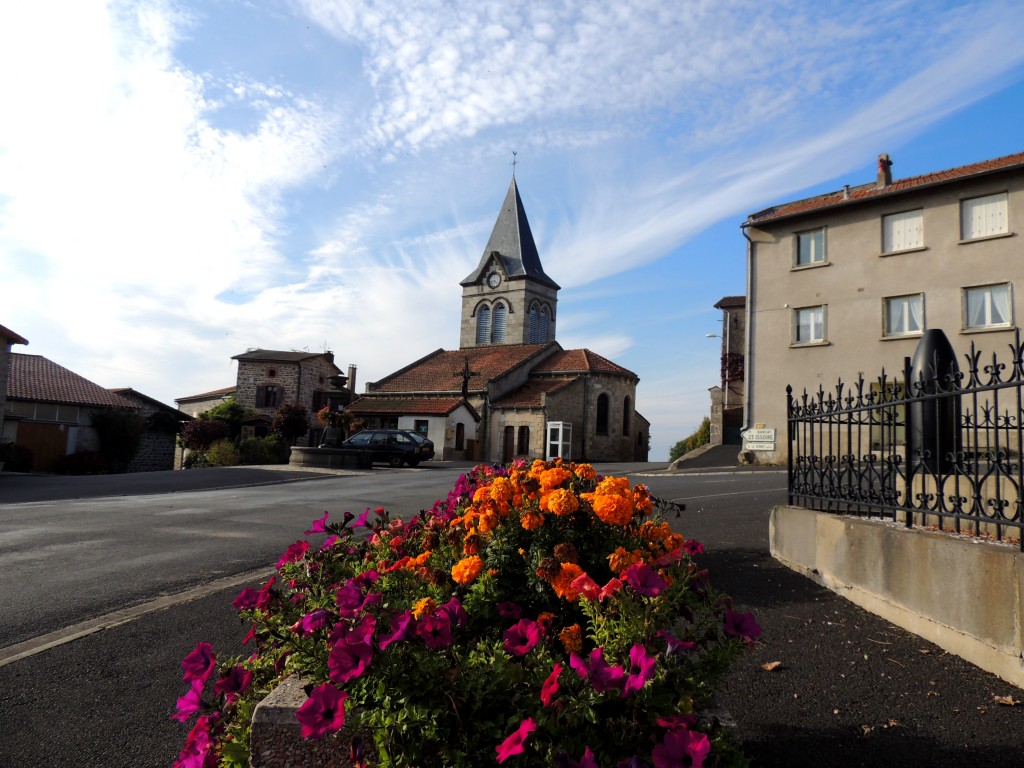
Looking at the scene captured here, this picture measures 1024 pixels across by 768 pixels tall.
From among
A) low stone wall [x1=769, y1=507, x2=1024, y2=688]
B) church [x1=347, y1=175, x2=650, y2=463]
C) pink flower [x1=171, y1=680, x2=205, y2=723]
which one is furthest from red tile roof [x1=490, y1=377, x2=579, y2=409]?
pink flower [x1=171, y1=680, x2=205, y2=723]

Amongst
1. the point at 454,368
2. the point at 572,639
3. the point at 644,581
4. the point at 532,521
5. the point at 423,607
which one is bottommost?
the point at 572,639

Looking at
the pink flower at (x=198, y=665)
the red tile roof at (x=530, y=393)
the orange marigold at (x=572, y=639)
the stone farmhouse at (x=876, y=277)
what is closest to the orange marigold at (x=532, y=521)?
the orange marigold at (x=572, y=639)

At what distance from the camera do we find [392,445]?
29312 millimetres

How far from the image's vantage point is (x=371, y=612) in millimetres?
2357

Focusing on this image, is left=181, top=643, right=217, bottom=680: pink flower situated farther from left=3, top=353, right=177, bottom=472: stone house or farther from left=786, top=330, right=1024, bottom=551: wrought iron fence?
left=3, top=353, right=177, bottom=472: stone house

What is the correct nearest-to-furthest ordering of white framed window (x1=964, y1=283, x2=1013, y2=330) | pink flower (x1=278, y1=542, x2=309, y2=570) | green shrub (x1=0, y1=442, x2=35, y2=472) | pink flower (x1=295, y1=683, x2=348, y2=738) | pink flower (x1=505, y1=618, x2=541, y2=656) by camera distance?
pink flower (x1=295, y1=683, x2=348, y2=738)
pink flower (x1=505, y1=618, x2=541, y2=656)
pink flower (x1=278, y1=542, x2=309, y2=570)
white framed window (x1=964, y1=283, x2=1013, y2=330)
green shrub (x1=0, y1=442, x2=35, y2=472)

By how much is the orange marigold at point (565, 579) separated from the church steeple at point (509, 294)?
54.2m

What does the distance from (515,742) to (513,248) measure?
60.7 metres

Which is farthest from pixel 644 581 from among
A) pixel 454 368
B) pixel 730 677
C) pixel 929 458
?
pixel 454 368

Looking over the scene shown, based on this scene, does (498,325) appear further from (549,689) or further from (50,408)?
(549,689)

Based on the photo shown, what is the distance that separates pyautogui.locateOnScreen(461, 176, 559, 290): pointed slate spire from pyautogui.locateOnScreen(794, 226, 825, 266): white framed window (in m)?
34.9

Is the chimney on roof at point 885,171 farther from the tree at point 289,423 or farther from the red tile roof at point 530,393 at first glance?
the tree at point 289,423

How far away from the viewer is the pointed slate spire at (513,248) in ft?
196

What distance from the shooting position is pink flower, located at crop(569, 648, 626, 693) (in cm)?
191
